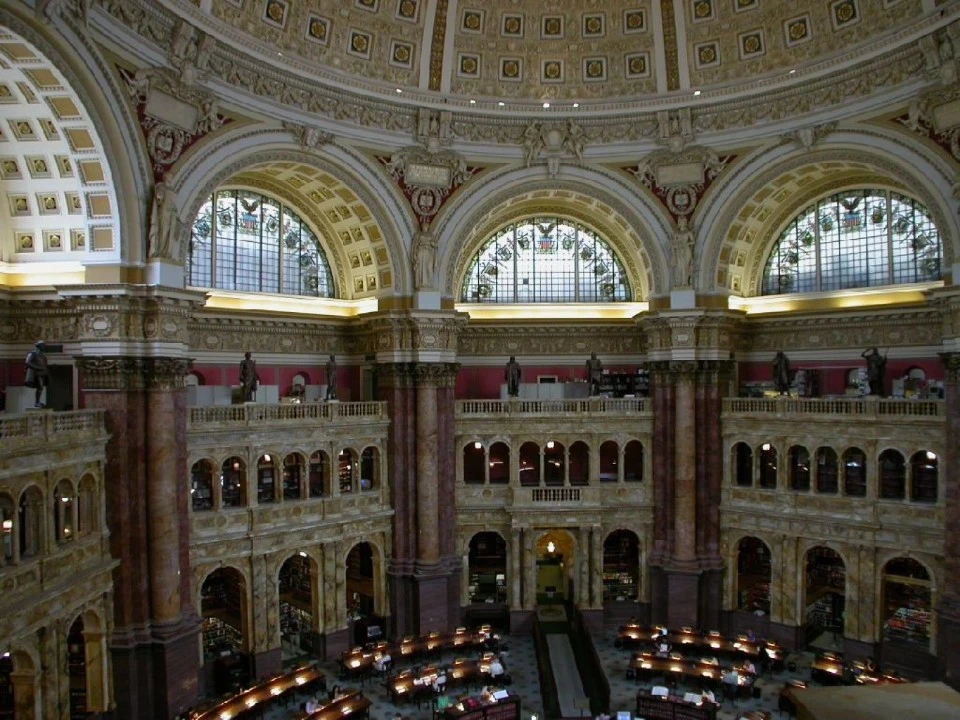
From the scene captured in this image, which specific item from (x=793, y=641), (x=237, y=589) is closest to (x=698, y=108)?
(x=793, y=641)

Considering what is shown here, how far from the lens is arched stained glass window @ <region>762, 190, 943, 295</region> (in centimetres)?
3306

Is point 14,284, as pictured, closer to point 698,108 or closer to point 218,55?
point 218,55

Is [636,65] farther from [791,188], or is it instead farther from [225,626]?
[225,626]

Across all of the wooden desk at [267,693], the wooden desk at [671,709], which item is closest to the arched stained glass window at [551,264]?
the wooden desk at [671,709]

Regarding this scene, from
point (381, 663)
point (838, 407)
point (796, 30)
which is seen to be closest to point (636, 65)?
point (796, 30)

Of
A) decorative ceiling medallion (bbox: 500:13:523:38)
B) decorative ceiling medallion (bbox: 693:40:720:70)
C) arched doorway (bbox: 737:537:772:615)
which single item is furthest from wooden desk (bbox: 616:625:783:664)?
decorative ceiling medallion (bbox: 500:13:523:38)

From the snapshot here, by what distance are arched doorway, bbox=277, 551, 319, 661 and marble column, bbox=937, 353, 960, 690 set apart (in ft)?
79.1

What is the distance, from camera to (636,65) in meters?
33.9

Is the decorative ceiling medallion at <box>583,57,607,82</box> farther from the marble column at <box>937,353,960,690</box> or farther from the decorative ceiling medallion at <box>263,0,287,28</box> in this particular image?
the marble column at <box>937,353,960,690</box>

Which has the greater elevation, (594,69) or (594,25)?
(594,25)

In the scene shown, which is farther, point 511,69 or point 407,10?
point 511,69

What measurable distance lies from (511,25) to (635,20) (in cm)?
546

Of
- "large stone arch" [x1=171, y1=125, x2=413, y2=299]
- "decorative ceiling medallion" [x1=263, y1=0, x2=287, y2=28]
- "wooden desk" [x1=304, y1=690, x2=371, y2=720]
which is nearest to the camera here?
"wooden desk" [x1=304, y1=690, x2=371, y2=720]

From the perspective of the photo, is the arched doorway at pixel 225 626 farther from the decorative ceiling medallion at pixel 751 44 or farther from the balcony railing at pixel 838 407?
the decorative ceiling medallion at pixel 751 44
